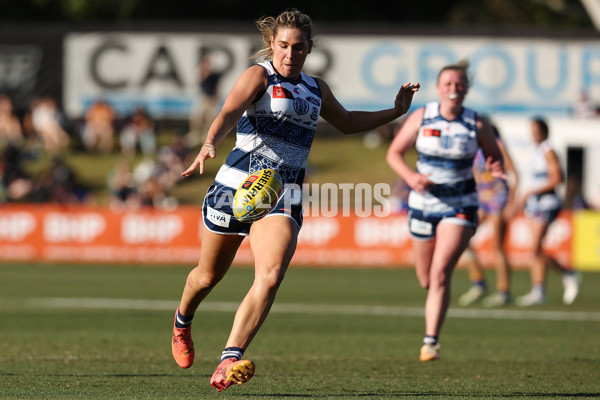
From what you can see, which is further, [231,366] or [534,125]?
[534,125]

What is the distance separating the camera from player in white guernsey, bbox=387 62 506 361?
30.1 feet

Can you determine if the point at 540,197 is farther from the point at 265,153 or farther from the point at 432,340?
the point at 265,153

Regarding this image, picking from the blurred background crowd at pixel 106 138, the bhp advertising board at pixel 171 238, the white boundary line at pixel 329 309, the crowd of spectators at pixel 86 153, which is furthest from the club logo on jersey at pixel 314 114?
the crowd of spectators at pixel 86 153

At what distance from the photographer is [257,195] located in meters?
6.70

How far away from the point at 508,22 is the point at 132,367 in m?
40.7

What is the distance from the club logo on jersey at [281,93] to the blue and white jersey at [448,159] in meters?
2.78

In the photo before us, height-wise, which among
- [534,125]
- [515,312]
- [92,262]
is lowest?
[92,262]

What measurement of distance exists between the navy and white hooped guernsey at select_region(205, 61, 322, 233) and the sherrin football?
0.09 m

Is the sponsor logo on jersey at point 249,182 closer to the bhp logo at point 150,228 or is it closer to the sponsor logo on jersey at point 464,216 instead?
the sponsor logo on jersey at point 464,216

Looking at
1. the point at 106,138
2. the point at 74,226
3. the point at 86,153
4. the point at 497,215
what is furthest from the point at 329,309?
the point at 86,153

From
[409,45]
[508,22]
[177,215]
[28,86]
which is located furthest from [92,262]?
[508,22]

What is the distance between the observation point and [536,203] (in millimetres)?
14586

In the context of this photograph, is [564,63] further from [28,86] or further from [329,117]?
[329,117]

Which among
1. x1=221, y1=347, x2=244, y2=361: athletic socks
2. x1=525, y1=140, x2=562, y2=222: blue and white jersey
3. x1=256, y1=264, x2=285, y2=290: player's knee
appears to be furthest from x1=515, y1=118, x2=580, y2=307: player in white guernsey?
x1=221, y1=347, x2=244, y2=361: athletic socks
